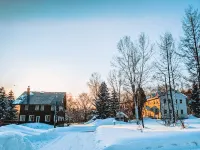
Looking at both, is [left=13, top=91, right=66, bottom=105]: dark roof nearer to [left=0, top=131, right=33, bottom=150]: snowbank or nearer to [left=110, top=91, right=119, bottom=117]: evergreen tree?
[left=110, top=91, right=119, bottom=117]: evergreen tree

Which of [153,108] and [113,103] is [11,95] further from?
[153,108]

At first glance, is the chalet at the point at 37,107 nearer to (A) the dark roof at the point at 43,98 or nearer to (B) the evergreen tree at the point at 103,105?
(A) the dark roof at the point at 43,98

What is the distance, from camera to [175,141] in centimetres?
1066

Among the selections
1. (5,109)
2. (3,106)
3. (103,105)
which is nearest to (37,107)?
(5,109)

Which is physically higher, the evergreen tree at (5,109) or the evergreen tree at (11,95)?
the evergreen tree at (11,95)

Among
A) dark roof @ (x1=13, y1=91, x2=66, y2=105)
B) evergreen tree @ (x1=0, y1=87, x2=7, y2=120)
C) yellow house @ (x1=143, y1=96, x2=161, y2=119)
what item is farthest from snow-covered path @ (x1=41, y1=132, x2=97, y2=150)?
yellow house @ (x1=143, y1=96, x2=161, y2=119)

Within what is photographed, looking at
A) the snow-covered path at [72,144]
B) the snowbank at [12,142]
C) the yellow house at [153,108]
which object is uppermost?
the yellow house at [153,108]

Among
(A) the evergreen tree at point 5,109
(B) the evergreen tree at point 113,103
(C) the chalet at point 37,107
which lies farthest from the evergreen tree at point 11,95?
(B) the evergreen tree at point 113,103

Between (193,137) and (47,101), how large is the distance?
43.3m

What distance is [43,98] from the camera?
5141cm

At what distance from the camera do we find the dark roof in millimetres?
50125

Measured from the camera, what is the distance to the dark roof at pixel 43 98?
50125 mm

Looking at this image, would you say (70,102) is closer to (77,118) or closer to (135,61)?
(77,118)

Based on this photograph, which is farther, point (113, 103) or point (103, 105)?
point (113, 103)
